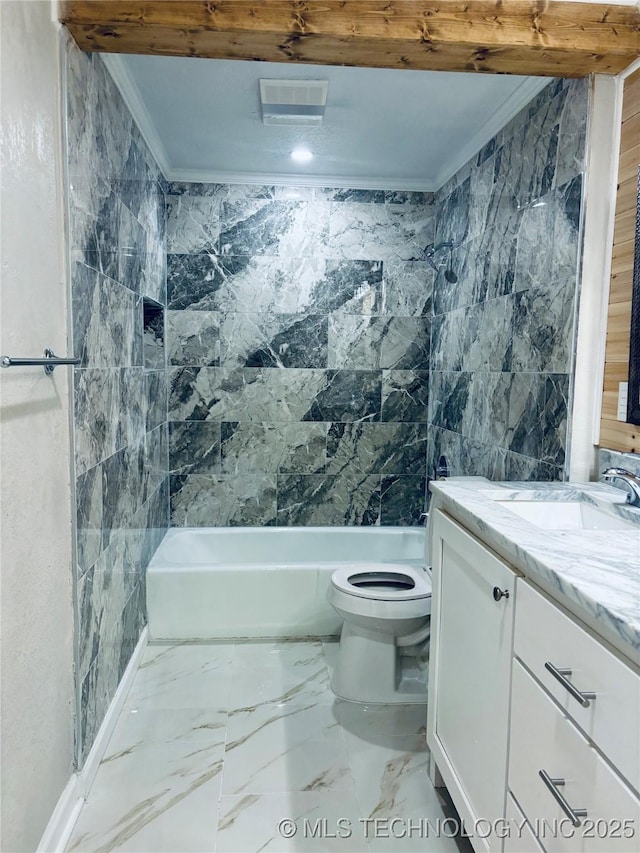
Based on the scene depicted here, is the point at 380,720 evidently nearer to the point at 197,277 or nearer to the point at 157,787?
the point at 157,787

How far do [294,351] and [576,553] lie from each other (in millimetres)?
2670

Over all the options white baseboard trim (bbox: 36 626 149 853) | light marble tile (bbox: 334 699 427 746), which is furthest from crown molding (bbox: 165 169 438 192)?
light marble tile (bbox: 334 699 427 746)

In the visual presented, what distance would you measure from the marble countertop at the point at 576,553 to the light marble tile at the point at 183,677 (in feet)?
4.52

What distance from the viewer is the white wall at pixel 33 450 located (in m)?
1.31

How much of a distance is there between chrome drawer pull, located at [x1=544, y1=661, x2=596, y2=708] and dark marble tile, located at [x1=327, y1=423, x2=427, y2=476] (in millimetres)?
2659

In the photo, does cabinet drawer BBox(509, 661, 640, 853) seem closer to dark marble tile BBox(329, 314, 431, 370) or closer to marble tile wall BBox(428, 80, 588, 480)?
marble tile wall BBox(428, 80, 588, 480)

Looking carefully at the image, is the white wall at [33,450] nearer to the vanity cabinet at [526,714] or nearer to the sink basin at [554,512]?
the vanity cabinet at [526,714]

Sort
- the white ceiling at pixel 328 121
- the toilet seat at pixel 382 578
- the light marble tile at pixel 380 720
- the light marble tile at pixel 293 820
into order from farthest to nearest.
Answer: the toilet seat at pixel 382 578
the white ceiling at pixel 328 121
the light marble tile at pixel 380 720
the light marble tile at pixel 293 820

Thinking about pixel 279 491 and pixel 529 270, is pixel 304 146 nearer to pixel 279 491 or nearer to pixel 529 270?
pixel 529 270

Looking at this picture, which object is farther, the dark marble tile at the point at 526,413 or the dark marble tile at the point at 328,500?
the dark marble tile at the point at 328,500

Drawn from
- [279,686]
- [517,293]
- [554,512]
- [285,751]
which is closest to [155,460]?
[279,686]

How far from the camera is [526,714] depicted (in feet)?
3.93

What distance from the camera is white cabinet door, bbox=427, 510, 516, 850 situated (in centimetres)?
133

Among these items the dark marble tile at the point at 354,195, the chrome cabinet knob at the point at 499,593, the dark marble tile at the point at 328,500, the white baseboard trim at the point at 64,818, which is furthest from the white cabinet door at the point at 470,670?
the dark marble tile at the point at 354,195
